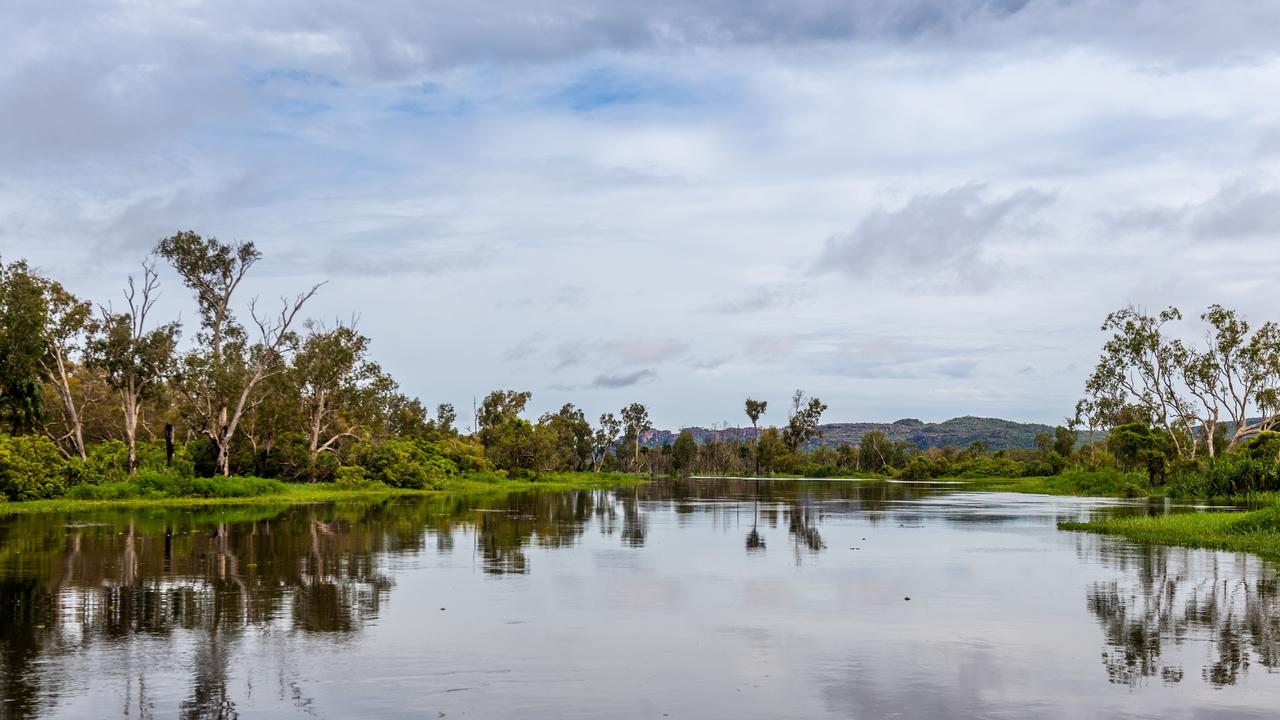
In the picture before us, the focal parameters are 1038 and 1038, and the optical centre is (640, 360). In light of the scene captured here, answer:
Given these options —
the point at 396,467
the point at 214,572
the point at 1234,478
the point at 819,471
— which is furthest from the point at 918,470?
the point at 214,572

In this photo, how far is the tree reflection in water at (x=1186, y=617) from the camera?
44.2ft

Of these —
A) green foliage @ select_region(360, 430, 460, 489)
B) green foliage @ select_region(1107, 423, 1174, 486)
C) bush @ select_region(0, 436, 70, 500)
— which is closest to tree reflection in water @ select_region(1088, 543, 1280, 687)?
bush @ select_region(0, 436, 70, 500)

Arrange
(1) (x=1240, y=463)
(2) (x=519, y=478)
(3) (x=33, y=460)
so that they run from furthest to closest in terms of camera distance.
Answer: (2) (x=519, y=478) → (1) (x=1240, y=463) → (3) (x=33, y=460)

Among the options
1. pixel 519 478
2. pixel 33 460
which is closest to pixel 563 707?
pixel 33 460

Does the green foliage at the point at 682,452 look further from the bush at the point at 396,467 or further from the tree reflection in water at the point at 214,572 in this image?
the tree reflection in water at the point at 214,572

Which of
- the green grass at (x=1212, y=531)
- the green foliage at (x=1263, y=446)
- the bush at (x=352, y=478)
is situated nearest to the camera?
the green grass at (x=1212, y=531)

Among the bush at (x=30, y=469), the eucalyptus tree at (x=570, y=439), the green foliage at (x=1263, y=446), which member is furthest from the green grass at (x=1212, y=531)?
the eucalyptus tree at (x=570, y=439)

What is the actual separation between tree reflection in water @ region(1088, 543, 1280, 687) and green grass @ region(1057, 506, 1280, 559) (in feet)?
10.4

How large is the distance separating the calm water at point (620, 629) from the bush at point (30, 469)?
16.1m

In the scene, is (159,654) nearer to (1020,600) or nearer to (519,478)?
(1020,600)

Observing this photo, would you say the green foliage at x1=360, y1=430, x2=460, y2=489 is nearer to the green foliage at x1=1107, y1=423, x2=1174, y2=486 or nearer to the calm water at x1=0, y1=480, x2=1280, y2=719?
the calm water at x1=0, y1=480, x2=1280, y2=719

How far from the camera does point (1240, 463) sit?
2053 inches

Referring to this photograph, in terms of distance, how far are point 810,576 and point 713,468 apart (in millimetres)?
172441

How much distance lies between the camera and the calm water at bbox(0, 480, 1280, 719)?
11.4 m
